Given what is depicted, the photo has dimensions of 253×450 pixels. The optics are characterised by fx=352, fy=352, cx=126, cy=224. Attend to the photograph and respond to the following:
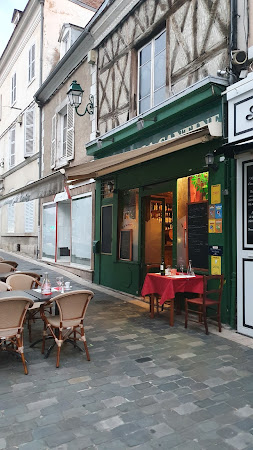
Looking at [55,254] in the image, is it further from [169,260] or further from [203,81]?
[203,81]

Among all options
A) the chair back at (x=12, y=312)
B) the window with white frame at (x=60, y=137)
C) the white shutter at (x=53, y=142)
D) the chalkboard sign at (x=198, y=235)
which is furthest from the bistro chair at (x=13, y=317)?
the white shutter at (x=53, y=142)

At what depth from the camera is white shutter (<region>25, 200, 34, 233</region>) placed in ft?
47.4

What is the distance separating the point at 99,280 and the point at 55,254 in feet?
11.6

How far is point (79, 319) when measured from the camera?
4074mm

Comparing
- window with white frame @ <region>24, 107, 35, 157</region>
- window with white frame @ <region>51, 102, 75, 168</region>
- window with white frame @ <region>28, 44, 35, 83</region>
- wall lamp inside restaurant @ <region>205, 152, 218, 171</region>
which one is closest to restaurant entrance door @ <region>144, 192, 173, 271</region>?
wall lamp inside restaurant @ <region>205, 152, 218, 171</region>

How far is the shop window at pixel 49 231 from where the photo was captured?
12.5m

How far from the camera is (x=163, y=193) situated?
7652 millimetres

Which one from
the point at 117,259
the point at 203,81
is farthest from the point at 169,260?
the point at 203,81

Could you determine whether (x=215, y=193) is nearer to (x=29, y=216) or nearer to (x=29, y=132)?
(x=29, y=216)

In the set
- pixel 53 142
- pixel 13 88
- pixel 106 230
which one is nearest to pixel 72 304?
pixel 106 230

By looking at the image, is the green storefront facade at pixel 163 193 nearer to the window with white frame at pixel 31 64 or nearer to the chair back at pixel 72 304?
the chair back at pixel 72 304

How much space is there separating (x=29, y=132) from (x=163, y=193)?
9.24m

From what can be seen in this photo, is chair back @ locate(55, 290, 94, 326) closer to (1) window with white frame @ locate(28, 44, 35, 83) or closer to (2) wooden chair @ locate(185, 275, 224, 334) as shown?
(2) wooden chair @ locate(185, 275, 224, 334)

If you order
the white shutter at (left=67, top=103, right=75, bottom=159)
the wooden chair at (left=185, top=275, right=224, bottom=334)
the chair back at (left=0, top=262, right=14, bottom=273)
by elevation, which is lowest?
the wooden chair at (left=185, top=275, right=224, bottom=334)
